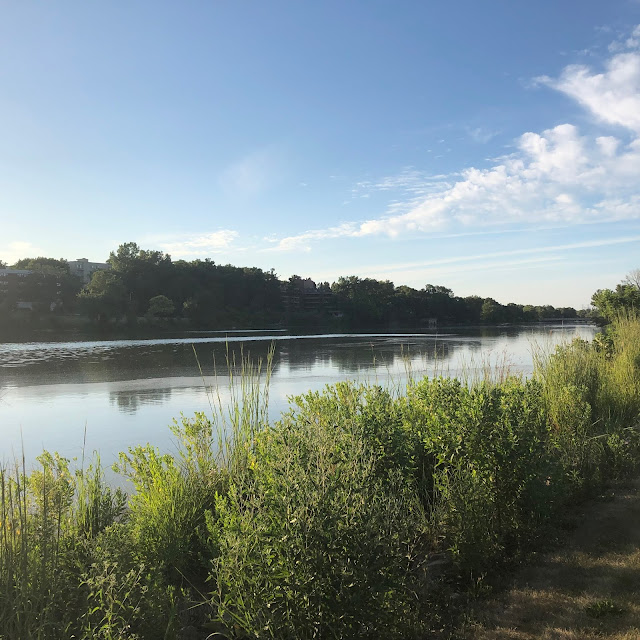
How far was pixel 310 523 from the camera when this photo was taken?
7.97 feet

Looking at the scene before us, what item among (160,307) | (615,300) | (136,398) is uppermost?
(160,307)

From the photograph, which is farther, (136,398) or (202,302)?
(202,302)

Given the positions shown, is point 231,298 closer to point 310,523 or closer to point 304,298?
point 304,298

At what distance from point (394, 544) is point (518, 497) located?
1.57 m

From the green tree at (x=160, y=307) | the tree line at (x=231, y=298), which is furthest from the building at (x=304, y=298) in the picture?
the green tree at (x=160, y=307)

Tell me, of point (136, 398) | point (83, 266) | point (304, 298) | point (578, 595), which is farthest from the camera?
point (83, 266)

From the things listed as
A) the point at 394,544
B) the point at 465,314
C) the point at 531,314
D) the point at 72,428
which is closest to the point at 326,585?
the point at 394,544

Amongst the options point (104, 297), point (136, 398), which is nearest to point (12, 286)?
point (104, 297)

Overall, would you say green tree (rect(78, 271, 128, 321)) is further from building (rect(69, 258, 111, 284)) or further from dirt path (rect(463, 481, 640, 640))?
dirt path (rect(463, 481, 640, 640))

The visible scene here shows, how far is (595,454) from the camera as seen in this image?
5.41m

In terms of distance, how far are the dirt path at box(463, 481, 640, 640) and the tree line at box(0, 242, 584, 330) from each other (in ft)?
214

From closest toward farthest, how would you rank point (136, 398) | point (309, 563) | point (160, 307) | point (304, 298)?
point (309, 563) → point (136, 398) → point (160, 307) → point (304, 298)

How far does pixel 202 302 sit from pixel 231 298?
26.2 ft

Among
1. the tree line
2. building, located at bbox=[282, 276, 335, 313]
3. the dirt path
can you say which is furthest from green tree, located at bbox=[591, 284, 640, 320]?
building, located at bbox=[282, 276, 335, 313]
